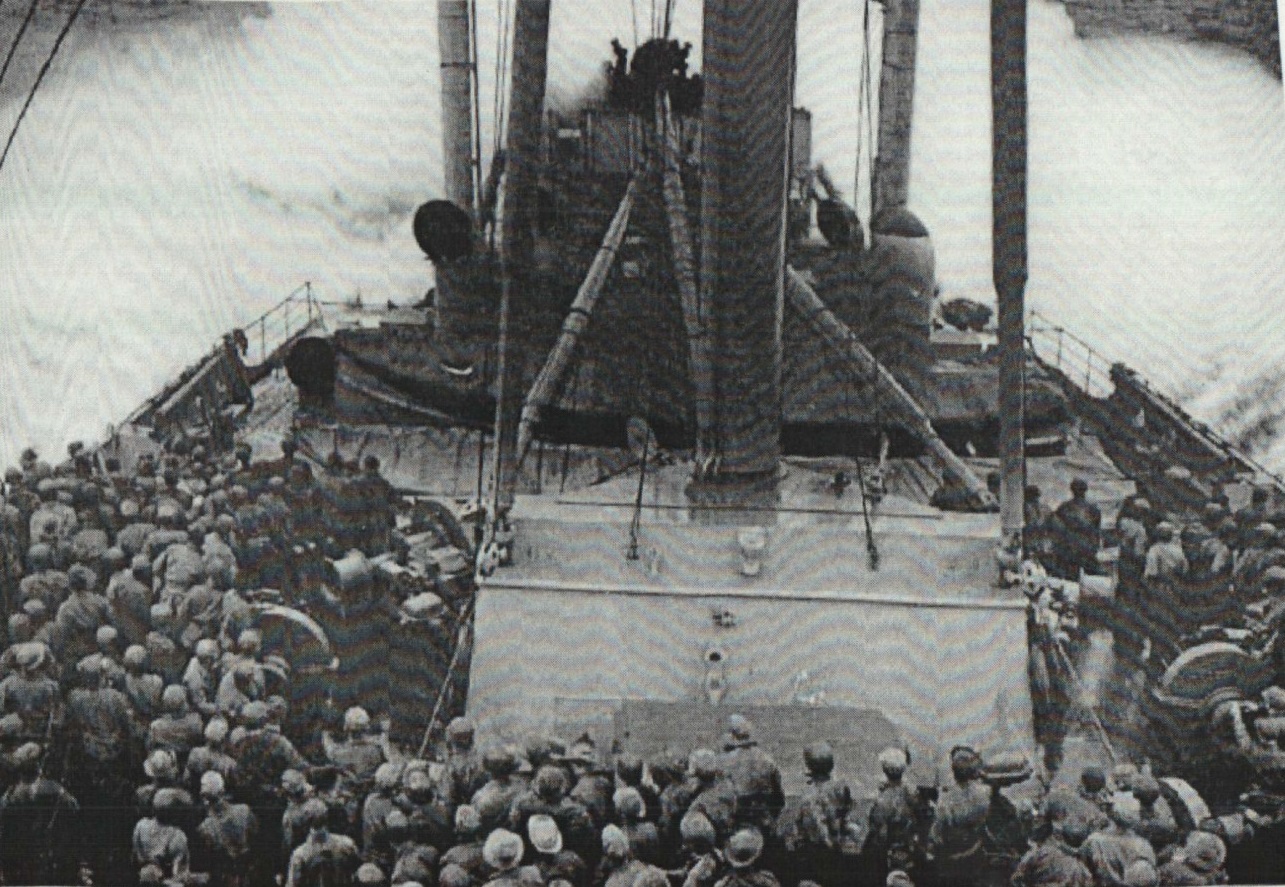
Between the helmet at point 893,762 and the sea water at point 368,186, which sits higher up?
the sea water at point 368,186

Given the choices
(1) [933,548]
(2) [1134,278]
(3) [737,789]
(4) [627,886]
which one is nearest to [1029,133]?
(2) [1134,278]

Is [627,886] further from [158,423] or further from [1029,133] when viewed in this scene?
[1029,133]

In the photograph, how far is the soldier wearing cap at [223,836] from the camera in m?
3.69

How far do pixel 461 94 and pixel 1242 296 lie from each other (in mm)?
2204

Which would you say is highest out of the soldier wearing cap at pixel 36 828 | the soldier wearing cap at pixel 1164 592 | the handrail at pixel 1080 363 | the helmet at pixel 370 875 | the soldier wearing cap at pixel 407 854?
the handrail at pixel 1080 363

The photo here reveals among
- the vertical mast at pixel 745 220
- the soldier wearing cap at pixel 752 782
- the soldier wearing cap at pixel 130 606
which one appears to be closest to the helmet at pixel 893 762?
the soldier wearing cap at pixel 752 782

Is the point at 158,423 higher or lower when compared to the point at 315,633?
higher

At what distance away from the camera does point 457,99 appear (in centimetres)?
439

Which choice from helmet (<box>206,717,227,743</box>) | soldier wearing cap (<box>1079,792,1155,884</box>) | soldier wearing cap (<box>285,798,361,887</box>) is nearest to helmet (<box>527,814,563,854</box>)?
soldier wearing cap (<box>285,798,361,887</box>)

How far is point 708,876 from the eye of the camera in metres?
3.52

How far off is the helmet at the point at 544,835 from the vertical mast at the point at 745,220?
3.59 feet

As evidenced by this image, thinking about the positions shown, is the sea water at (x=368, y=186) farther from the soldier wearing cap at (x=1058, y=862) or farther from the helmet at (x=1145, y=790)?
the soldier wearing cap at (x=1058, y=862)

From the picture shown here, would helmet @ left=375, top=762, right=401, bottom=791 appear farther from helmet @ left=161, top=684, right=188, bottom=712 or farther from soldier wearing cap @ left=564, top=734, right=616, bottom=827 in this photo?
helmet @ left=161, top=684, right=188, bottom=712

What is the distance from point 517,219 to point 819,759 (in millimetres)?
1705
